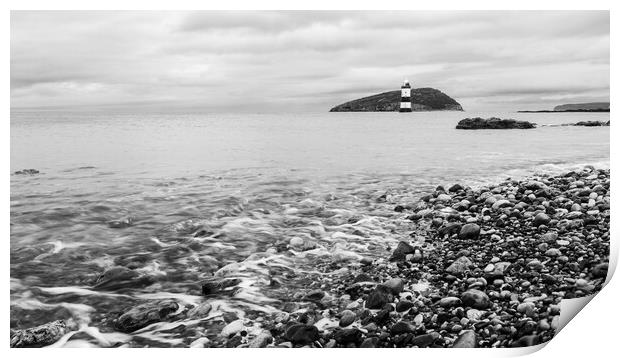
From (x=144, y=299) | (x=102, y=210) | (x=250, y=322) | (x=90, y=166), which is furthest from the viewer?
(x=90, y=166)

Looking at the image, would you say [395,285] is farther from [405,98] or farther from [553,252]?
[405,98]

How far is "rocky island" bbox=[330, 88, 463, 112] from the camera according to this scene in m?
5.96

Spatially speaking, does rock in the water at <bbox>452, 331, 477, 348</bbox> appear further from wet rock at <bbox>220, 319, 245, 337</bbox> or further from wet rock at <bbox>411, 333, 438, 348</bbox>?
wet rock at <bbox>220, 319, 245, 337</bbox>

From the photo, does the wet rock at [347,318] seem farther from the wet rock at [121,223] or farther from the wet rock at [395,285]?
the wet rock at [121,223]

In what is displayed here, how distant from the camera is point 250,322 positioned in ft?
11.6

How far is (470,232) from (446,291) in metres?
1.16

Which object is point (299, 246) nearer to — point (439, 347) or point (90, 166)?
point (439, 347)

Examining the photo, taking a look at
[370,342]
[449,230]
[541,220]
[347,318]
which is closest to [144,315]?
[347,318]

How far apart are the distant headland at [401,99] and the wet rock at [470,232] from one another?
6.24ft

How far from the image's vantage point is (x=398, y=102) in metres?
6.18

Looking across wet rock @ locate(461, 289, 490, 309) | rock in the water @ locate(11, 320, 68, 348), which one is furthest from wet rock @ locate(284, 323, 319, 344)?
rock in the water @ locate(11, 320, 68, 348)

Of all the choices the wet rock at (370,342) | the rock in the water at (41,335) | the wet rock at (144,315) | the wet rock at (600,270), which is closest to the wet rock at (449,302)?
the wet rock at (370,342)

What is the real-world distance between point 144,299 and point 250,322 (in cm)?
106

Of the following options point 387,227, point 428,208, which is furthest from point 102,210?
point 428,208
